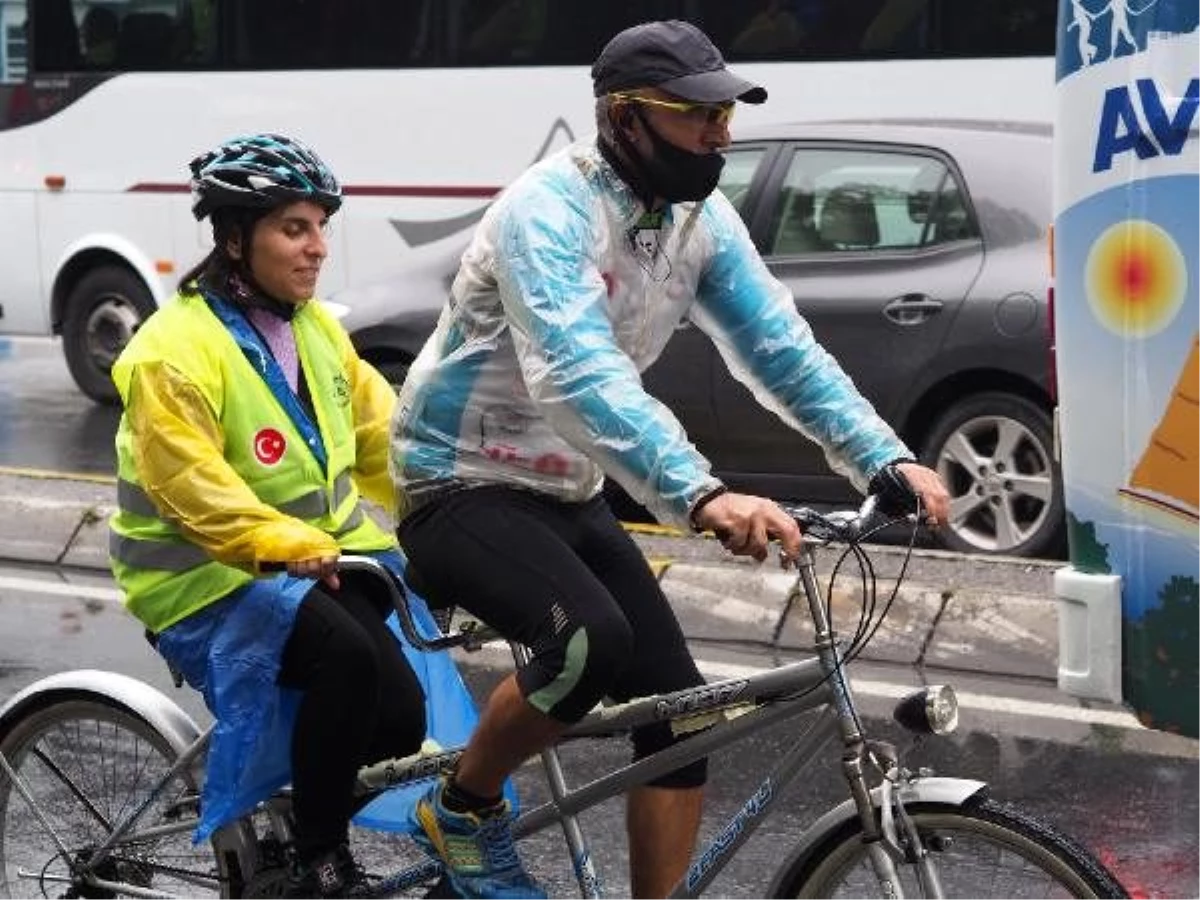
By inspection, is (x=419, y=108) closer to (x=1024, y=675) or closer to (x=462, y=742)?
(x=1024, y=675)

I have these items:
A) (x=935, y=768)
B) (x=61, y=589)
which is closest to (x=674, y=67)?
(x=935, y=768)

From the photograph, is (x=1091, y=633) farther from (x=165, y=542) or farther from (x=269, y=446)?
(x=165, y=542)

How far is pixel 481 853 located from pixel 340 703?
0.35 m

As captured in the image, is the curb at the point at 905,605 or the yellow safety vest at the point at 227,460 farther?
the curb at the point at 905,605

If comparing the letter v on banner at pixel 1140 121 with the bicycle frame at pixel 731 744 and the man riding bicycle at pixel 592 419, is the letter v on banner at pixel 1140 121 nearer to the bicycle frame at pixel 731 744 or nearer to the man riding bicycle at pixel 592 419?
the man riding bicycle at pixel 592 419

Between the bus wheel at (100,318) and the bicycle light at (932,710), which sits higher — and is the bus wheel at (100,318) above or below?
below

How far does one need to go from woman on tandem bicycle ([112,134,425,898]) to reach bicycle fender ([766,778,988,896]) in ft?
2.68

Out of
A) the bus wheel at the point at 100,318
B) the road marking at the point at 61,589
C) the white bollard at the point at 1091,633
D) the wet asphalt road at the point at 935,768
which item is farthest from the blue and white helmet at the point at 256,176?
the bus wheel at the point at 100,318

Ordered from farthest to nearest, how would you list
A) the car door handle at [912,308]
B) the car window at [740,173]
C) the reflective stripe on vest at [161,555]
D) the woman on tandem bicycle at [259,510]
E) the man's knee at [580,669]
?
the car window at [740,173], the car door handle at [912,308], the reflective stripe on vest at [161,555], the woman on tandem bicycle at [259,510], the man's knee at [580,669]

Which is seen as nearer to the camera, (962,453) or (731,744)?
(731,744)

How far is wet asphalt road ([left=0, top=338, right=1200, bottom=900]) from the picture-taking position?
5.62m

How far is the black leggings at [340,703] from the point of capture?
173 inches

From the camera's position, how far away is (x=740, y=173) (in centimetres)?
975

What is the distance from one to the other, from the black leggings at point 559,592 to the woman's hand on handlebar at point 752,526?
1.28ft
